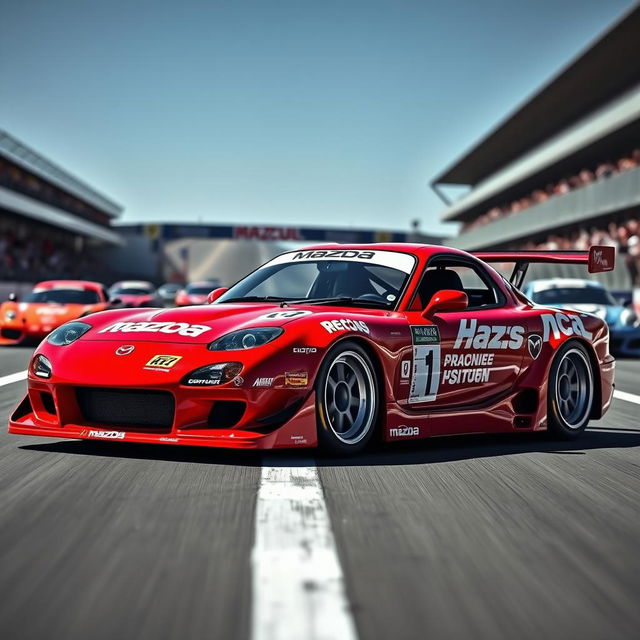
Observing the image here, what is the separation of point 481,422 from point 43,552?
371 cm

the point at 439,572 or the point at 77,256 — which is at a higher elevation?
the point at 439,572

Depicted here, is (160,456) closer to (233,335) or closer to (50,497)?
(233,335)

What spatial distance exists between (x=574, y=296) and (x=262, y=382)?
13991mm

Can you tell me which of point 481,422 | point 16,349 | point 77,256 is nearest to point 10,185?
point 77,256

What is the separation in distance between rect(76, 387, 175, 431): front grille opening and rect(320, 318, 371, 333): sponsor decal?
89 cm

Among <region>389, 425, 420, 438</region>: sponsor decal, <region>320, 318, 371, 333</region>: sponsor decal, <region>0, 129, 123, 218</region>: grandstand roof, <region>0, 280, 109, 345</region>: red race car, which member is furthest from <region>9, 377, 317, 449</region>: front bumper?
<region>0, 129, 123, 218</region>: grandstand roof

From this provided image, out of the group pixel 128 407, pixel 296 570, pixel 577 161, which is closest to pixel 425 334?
pixel 128 407

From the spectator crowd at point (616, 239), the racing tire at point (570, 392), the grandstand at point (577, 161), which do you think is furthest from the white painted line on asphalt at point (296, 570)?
the grandstand at point (577, 161)

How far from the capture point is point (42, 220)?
55.1 meters

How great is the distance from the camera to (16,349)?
17531 millimetres

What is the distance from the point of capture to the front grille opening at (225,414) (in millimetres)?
5781

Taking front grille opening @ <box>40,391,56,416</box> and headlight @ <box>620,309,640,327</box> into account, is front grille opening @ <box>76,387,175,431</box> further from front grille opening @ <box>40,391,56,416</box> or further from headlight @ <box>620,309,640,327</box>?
headlight @ <box>620,309,640,327</box>

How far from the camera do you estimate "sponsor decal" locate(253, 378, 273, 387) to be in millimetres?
5742

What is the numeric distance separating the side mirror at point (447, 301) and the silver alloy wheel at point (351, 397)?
678 millimetres
